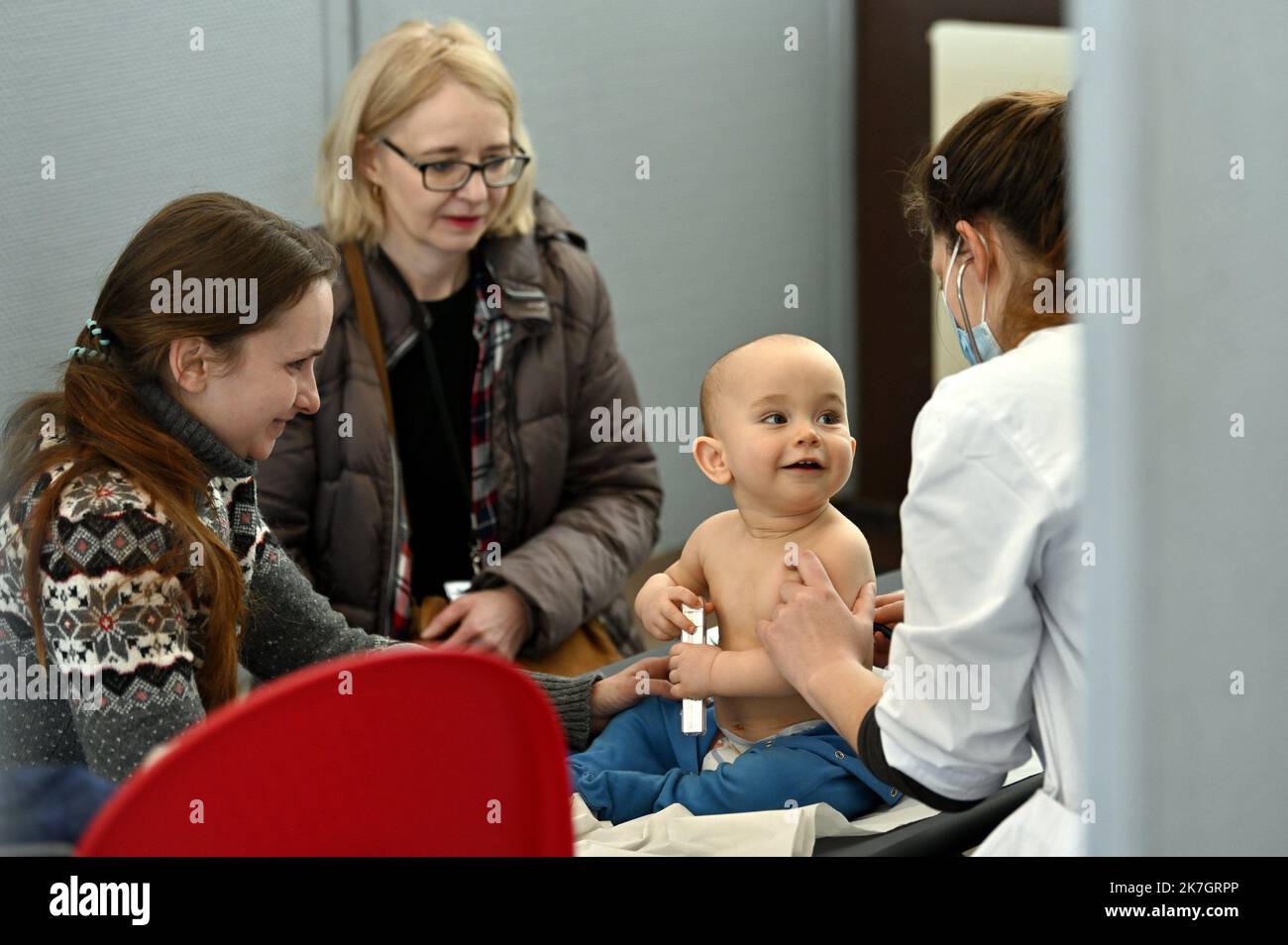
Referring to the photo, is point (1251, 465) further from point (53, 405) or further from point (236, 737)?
point (53, 405)

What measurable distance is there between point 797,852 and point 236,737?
2.02 feet

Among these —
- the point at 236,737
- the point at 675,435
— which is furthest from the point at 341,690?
the point at 675,435

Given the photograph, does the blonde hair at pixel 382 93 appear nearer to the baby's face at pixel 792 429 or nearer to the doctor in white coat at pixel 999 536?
the baby's face at pixel 792 429

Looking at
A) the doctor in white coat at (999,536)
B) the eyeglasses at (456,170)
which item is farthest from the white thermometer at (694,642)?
the eyeglasses at (456,170)

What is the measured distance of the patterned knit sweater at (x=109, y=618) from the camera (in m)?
1.21

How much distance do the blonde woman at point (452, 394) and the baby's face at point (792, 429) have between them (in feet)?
2.28

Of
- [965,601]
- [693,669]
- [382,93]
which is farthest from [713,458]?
[382,93]

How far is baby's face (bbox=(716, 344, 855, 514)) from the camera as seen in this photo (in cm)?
143

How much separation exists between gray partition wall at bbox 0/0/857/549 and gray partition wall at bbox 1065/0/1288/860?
2.38 ft

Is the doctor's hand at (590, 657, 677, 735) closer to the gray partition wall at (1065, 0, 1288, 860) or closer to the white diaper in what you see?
the white diaper

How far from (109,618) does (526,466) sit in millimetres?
982

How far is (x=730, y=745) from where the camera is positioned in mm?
1482

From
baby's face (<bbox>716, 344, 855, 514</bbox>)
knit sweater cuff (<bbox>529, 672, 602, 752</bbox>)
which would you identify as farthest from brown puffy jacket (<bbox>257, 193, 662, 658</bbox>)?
baby's face (<bbox>716, 344, 855, 514</bbox>)
